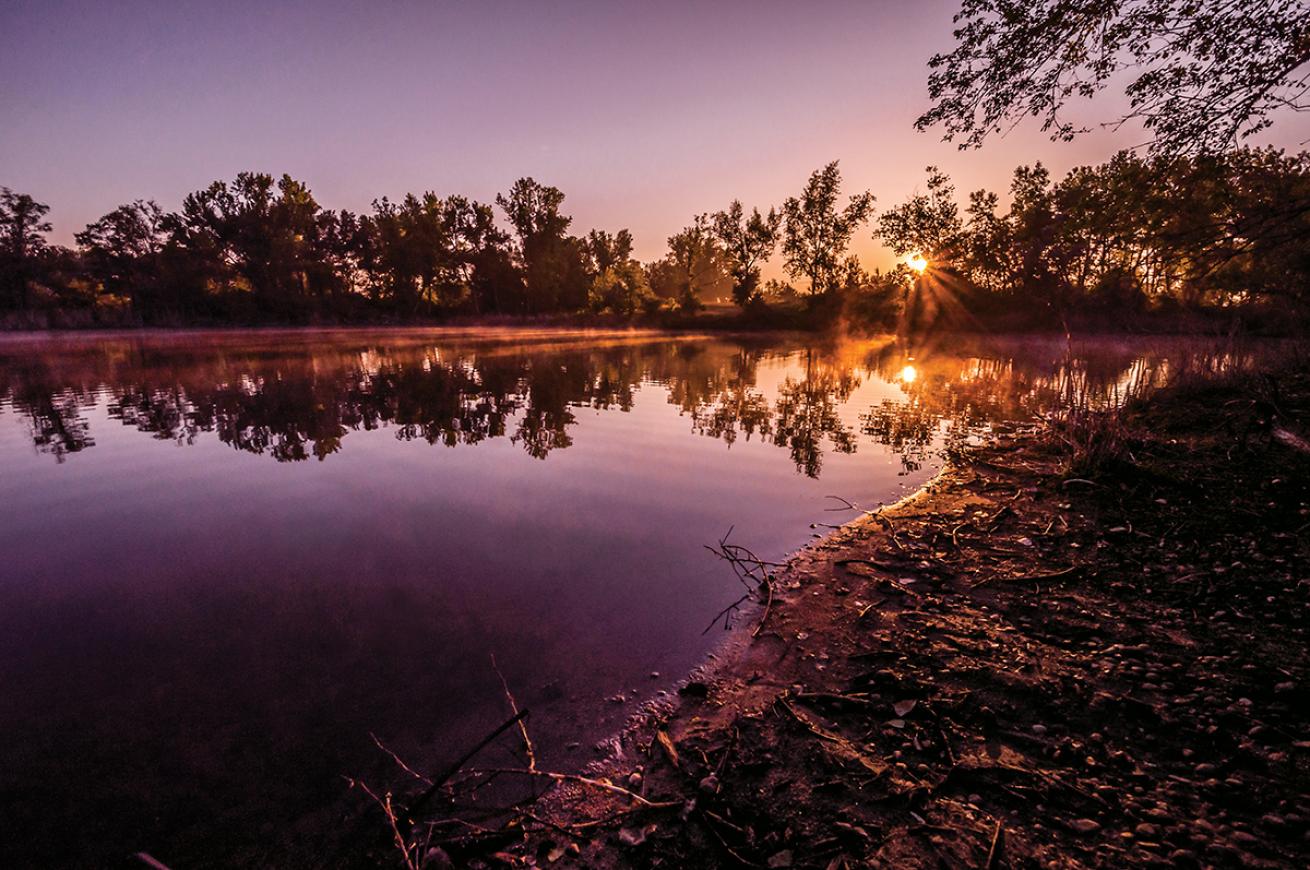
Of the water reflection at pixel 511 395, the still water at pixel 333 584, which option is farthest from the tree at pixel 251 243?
the still water at pixel 333 584

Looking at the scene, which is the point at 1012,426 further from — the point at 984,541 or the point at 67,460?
the point at 67,460

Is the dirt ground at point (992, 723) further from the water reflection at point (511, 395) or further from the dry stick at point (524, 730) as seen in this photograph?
the water reflection at point (511, 395)

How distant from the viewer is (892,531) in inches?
229

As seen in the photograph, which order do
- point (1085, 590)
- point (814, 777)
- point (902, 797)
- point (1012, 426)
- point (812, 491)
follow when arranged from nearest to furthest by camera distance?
point (902, 797), point (814, 777), point (1085, 590), point (812, 491), point (1012, 426)

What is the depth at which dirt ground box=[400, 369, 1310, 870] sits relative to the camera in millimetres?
2213

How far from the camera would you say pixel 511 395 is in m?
15.2

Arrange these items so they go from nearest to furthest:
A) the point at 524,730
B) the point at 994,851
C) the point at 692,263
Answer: the point at 994,851, the point at 524,730, the point at 692,263

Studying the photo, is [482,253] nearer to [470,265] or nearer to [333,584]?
[470,265]

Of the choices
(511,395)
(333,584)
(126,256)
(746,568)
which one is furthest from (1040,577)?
(126,256)

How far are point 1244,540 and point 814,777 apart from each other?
531 centimetres

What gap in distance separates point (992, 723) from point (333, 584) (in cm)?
572

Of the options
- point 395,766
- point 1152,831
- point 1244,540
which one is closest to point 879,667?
point 1152,831

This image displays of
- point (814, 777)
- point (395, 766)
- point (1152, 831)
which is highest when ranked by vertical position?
point (1152, 831)

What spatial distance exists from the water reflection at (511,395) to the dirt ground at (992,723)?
3.96 meters
